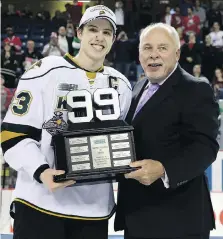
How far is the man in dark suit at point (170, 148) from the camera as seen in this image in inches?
80.4

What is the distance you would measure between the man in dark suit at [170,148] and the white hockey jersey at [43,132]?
0.18 meters

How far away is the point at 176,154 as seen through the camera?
2.06 m

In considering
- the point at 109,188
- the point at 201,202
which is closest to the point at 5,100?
the point at 109,188

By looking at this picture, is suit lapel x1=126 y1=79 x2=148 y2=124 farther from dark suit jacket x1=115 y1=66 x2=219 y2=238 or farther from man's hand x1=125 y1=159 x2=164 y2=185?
man's hand x1=125 y1=159 x2=164 y2=185

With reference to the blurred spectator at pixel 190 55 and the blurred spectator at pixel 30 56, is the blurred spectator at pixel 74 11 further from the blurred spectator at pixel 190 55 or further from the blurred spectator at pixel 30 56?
the blurred spectator at pixel 190 55

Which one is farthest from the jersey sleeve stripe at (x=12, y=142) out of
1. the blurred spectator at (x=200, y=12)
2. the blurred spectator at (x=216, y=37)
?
the blurred spectator at (x=200, y=12)

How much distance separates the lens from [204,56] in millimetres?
8812

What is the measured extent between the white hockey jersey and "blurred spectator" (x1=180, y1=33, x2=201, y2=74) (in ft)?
20.8

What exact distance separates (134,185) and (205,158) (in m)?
0.35

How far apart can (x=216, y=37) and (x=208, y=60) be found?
96 centimetres

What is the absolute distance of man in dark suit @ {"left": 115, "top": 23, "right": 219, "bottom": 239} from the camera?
2.04 m

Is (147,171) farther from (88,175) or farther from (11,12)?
(11,12)

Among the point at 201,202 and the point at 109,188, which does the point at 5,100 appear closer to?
the point at 109,188

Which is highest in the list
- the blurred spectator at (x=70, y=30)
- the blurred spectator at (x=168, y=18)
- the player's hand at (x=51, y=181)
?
the blurred spectator at (x=168, y=18)
